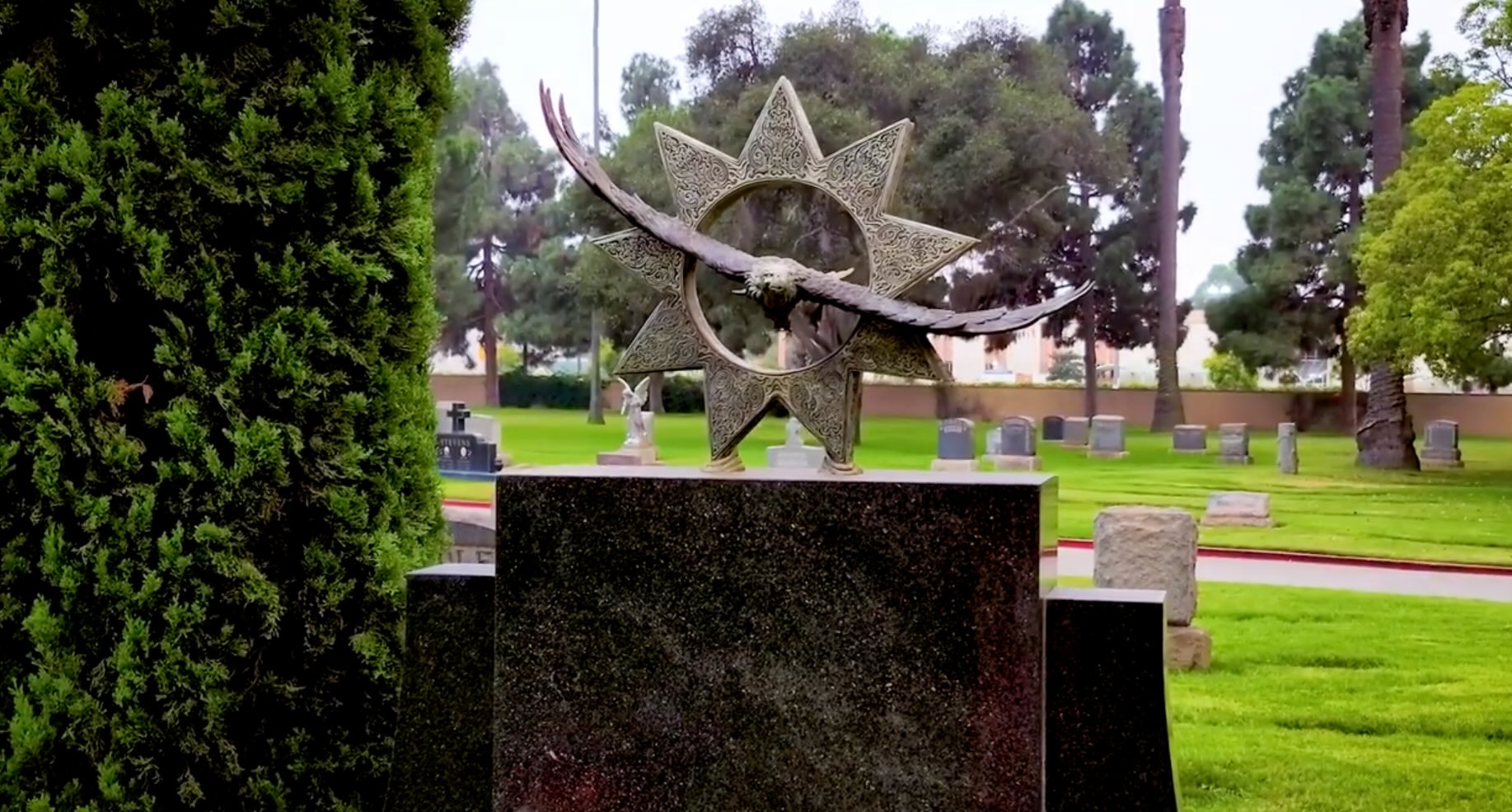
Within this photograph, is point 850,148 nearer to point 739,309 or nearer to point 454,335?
point 739,309

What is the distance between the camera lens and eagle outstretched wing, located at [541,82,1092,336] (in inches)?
113

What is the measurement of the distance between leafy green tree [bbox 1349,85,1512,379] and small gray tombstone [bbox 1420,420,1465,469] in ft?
5.14

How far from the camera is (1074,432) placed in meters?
16.4

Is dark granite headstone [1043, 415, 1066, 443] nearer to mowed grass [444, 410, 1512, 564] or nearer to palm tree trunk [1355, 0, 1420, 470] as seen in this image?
mowed grass [444, 410, 1512, 564]

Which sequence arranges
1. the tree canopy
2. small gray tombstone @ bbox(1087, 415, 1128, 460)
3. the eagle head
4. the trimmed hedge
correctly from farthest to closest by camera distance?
the trimmed hedge, small gray tombstone @ bbox(1087, 415, 1128, 460), the tree canopy, the eagle head

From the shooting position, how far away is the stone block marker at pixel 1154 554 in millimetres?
5891

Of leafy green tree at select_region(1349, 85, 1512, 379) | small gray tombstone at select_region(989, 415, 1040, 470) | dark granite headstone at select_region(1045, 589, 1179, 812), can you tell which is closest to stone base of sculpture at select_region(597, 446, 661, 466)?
small gray tombstone at select_region(989, 415, 1040, 470)

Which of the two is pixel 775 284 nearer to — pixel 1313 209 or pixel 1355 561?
pixel 1355 561

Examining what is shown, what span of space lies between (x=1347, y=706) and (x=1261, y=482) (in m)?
6.97

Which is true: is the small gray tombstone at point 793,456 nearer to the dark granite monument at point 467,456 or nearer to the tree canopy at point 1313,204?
the dark granite monument at point 467,456

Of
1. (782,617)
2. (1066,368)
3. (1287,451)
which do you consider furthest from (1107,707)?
(1066,368)

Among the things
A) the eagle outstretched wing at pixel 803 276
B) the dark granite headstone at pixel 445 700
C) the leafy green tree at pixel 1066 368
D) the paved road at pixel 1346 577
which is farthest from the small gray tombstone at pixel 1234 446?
the dark granite headstone at pixel 445 700

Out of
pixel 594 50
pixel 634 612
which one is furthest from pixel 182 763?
pixel 594 50

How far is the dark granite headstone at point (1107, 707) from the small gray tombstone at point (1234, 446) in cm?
1197
